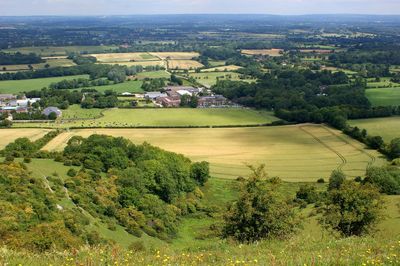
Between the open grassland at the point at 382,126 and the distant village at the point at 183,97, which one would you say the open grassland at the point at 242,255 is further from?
the distant village at the point at 183,97

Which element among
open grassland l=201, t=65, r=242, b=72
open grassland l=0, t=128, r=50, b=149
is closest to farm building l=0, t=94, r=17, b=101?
open grassland l=0, t=128, r=50, b=149

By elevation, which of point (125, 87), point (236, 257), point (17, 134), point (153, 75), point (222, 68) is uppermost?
point (236, 257)

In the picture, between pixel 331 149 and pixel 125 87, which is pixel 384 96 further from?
pixel 125 87

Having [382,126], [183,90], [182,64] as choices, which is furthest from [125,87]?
[382,126]

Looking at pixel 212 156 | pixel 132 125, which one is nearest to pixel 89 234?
pixel 212 156

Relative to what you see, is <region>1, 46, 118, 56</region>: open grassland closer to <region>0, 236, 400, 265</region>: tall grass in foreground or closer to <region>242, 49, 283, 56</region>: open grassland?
<region>242, 49, 283, 56</region>: open grassland

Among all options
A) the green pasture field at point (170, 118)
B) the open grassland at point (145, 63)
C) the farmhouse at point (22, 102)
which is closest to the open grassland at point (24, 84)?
the farmhouse at point (22, 102)

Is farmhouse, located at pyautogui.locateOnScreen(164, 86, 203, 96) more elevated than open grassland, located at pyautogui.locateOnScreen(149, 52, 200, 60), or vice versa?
open grassland, located at pyautogui.locateOnScreen(149, 52, 200, 60)
